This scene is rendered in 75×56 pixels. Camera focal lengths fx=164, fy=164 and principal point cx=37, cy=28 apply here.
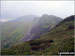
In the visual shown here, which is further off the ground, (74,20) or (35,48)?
(74,20)

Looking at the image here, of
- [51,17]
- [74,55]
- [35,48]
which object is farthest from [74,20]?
[74,55]

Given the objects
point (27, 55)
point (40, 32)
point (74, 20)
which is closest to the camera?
point (27, 55)

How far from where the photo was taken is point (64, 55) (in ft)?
56.1

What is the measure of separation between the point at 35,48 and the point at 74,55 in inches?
1487

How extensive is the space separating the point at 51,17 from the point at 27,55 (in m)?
118

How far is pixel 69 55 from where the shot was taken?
57.8ft

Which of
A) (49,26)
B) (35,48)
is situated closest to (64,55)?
(35,48)

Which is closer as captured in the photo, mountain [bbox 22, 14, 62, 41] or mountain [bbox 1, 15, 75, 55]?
mountain [bbox 1, 15, 75, 55]

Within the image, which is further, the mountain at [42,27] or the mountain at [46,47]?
the mountain at [42,27]

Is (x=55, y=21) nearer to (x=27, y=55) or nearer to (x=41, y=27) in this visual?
(x=41, y=27)

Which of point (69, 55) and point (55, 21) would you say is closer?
point (69, 55)

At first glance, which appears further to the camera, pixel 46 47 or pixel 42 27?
pixel 42 27

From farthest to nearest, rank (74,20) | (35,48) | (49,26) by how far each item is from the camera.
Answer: (49,26) → (74,20) → (35,48)

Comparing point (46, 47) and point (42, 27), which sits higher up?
point (42, 27)
